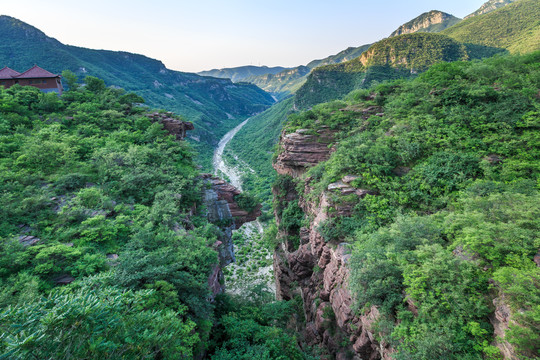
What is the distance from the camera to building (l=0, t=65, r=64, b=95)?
24.2 metres

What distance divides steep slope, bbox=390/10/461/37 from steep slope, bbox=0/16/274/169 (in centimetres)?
12214

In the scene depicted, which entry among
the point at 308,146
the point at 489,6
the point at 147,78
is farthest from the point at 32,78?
the point at 489,6

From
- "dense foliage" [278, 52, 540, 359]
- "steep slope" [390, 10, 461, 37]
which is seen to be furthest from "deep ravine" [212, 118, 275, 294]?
"steep slope" [390, 10, 461, 37]

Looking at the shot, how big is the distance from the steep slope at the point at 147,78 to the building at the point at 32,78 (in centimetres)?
4168

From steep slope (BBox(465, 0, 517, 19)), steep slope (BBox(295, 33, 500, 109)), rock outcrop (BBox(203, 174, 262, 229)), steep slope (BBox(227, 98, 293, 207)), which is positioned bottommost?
steep slope (BBox(227, 98, 293, 207))

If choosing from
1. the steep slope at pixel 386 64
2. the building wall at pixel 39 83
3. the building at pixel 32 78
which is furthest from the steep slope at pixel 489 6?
the building at pixel 32 78

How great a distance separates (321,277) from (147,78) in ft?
467

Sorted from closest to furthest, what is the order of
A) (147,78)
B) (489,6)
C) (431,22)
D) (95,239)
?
(95,239)
(489,6)
(147,78)
(431,22)

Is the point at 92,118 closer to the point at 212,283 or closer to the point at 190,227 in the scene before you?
the point at 190,227

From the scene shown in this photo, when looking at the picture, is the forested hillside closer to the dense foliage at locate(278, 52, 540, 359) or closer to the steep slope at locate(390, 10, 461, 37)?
the dense foliage at locate(278, 52, 540, 359)

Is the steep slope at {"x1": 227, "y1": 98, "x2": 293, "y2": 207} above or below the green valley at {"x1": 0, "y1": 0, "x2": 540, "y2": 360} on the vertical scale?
below

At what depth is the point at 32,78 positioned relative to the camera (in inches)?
965

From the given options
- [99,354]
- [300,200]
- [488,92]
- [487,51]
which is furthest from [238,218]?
[487,51]

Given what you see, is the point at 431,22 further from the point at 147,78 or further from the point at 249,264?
the point at 249,264
